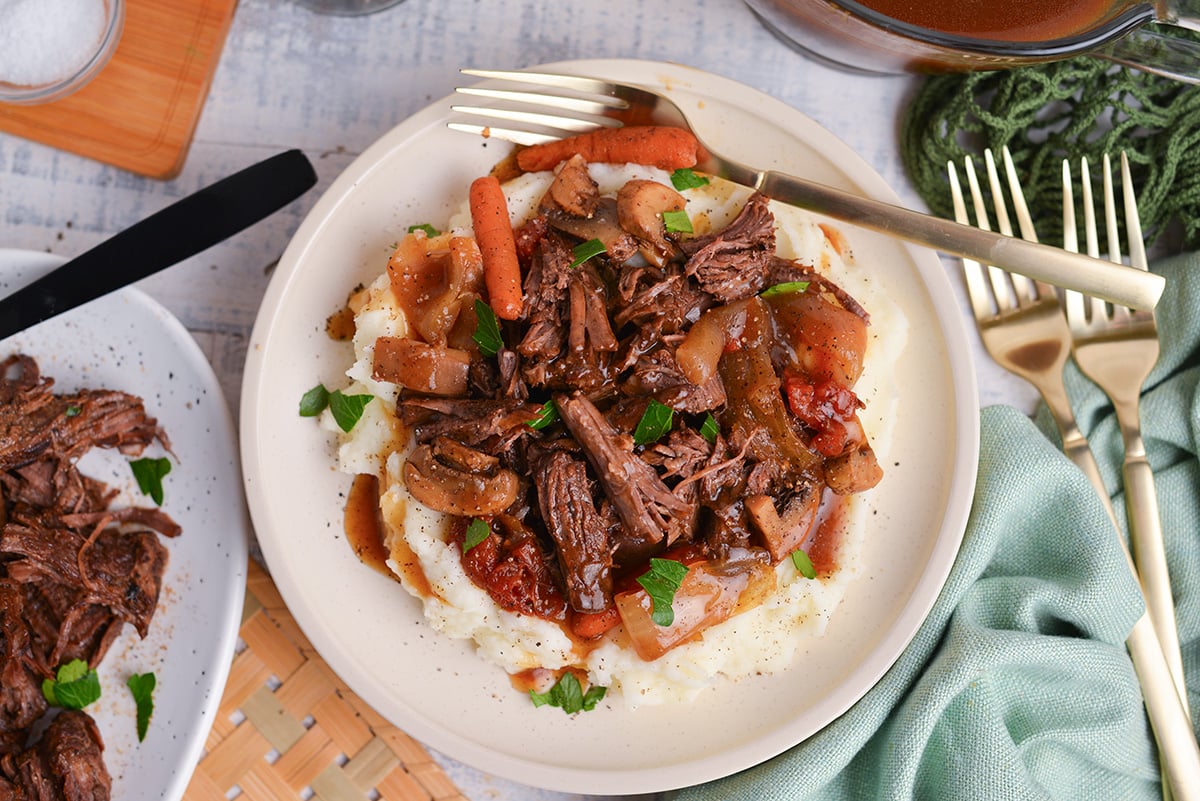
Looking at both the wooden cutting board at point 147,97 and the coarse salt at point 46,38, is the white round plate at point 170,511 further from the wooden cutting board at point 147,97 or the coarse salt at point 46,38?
the coarse salt at point 46,38

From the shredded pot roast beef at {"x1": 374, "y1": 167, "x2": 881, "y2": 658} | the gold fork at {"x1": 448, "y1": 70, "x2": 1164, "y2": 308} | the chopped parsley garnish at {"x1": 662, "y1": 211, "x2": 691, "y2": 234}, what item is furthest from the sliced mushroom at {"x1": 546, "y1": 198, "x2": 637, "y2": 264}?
the gold fork at {"x1": 448, "y1": 70, "x2": 1164, "y2": 308}

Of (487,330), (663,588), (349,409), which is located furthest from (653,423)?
(349,409)

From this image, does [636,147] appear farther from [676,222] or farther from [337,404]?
[337,404]

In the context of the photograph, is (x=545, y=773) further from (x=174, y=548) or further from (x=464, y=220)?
(x=464, y=220)

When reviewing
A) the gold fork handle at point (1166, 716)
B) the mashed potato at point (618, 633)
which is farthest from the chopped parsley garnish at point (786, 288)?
the gold fork handle at point (1166, 716)

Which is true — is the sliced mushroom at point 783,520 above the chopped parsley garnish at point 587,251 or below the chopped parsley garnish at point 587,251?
below

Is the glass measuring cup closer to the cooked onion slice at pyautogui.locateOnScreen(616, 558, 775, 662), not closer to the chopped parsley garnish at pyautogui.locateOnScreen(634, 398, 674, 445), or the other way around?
the chopped parsley garnish at pyautogui.locateOnScreen(634, 398, 674, 445)
